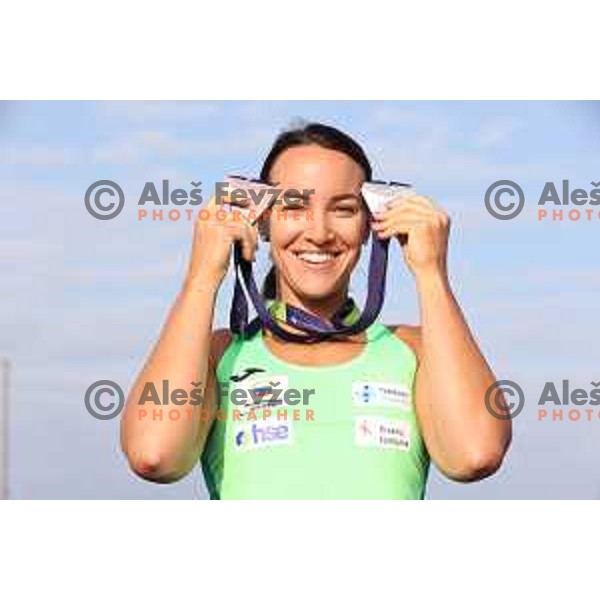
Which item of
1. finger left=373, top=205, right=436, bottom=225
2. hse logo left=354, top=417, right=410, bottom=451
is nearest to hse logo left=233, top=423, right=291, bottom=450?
hse logo left=354, top=417, right=410, bottom=451

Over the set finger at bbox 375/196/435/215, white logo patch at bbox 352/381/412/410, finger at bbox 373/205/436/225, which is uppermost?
finger at bbox 375/196/435/215

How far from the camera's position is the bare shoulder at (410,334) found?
4.99 m

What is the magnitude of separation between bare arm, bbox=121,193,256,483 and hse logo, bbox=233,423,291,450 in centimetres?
9

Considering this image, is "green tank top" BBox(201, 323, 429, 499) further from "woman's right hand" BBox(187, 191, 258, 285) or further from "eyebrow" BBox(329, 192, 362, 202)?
"eyebrow" BBox(329, 192, 362, 202)

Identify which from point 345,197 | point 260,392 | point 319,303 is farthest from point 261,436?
point 345,197

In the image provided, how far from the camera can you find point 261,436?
16.3ft

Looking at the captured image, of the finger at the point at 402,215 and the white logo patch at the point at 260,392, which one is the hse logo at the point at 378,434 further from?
the finger at the point at 402,215

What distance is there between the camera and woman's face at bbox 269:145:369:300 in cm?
496

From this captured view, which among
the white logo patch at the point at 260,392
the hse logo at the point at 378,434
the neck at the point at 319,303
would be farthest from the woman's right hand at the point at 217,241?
the hse logo at the point at 378,434

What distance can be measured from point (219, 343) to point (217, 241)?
26cm

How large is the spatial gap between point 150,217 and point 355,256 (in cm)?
54

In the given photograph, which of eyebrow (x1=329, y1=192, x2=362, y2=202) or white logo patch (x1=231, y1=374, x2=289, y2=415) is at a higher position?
eyebrow (x1=329, y1=192, x2=362, y2=202)

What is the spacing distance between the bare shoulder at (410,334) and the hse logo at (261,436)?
0.37 meters
